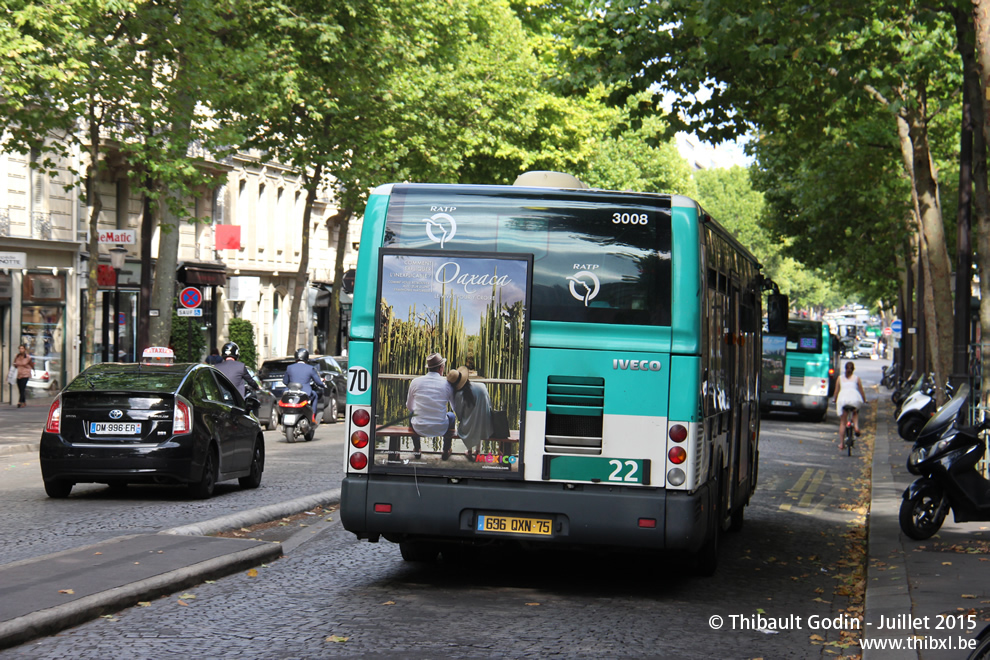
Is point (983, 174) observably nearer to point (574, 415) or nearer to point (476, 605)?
point (574, 415)

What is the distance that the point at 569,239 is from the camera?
28.5ft

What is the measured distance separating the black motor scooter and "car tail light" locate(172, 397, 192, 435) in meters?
7.01

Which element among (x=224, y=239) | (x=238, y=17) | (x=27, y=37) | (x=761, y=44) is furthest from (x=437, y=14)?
(x=761, y=44)

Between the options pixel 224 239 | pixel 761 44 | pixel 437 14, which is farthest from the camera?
pixel 224 239

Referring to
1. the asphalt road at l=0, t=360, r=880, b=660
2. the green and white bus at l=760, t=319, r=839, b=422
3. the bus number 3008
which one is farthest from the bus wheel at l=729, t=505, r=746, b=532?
the green and white bus at l=760, t=319, r=839, b=422

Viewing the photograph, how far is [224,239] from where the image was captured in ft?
138

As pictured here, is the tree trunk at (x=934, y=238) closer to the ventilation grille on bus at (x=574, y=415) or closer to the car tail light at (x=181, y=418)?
the car tail light at (x=181, y=418)

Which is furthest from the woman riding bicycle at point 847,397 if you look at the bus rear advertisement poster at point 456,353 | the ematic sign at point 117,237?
the bus rear advertisement poster at point 456,353

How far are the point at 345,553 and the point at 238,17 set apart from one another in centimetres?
1984

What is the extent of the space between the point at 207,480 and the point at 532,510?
258 inches

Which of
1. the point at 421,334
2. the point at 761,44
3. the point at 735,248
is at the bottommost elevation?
the point at 421,334

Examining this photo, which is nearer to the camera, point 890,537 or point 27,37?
point 890,537

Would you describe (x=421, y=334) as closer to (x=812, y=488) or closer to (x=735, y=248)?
(x=735, y=248)

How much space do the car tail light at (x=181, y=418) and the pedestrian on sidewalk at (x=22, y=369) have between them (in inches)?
773
